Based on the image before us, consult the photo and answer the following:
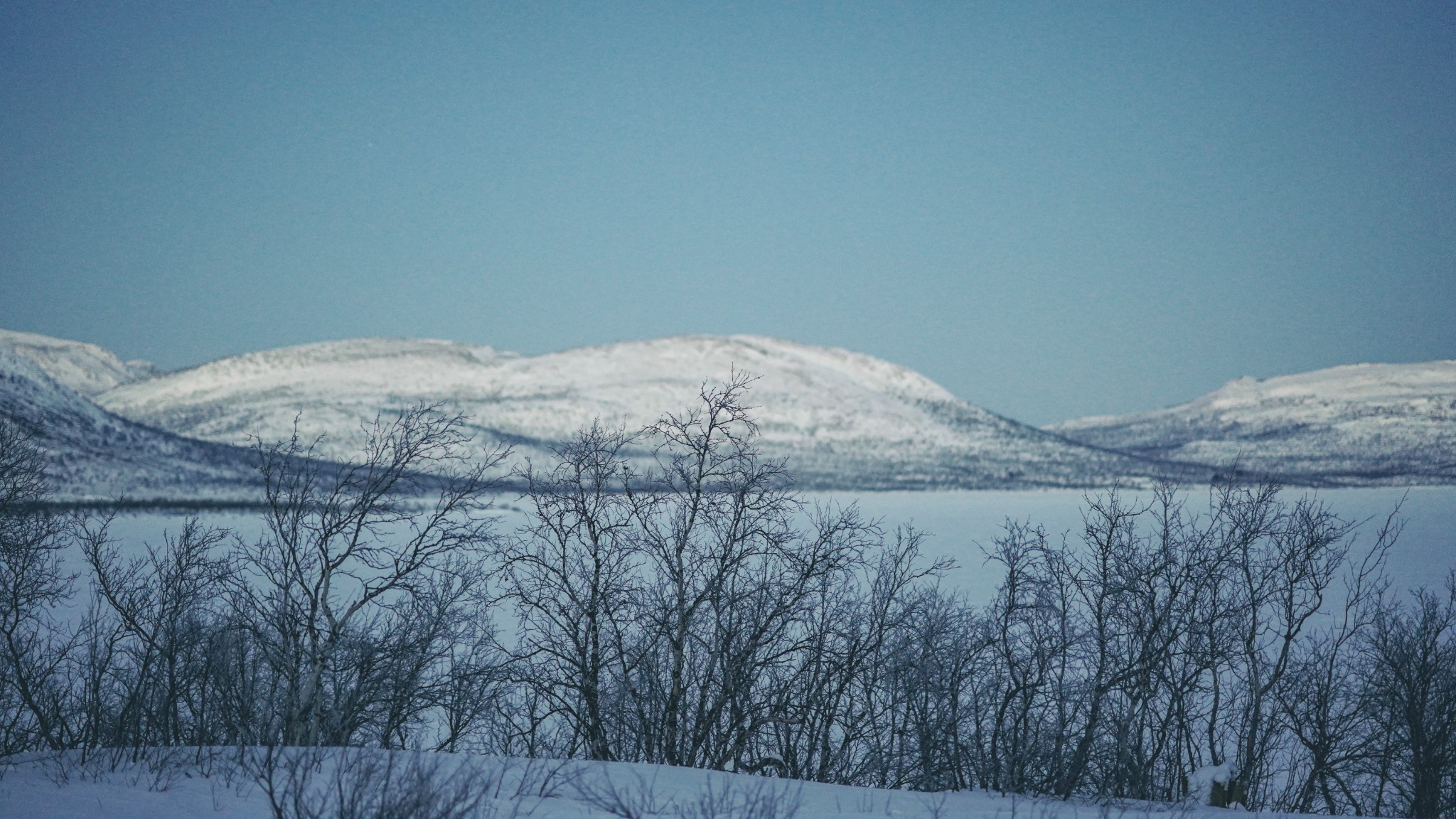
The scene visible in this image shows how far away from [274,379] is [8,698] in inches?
6945

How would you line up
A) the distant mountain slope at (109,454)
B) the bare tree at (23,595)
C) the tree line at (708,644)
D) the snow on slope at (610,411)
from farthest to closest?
1. the snow on slope at (610,411)
2. the distant mountain slope at (109,454)
3. the bare tree at (23,595)
4. the tree line at (708,644)

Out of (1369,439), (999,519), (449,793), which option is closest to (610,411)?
(999,519)

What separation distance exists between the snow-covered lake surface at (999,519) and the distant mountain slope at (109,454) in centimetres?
1267

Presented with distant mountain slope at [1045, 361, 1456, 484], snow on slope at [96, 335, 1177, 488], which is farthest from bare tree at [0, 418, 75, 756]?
distant mountain slope at [1045, 361, 1456, 484]

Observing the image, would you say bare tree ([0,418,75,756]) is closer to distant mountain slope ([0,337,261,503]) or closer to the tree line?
the tree line

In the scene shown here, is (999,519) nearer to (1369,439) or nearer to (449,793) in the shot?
(449,793)

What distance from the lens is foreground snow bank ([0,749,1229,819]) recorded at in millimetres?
7422

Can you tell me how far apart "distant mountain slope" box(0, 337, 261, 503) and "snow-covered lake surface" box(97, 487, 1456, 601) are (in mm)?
12667

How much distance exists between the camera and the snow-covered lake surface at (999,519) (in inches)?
1933

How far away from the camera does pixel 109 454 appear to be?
274 ft

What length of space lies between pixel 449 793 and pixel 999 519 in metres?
73.5

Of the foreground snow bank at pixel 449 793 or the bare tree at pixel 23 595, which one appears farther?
the bare tree at pixel 23 595

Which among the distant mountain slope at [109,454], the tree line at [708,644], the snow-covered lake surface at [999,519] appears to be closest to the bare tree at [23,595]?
the tree line at [708,644]

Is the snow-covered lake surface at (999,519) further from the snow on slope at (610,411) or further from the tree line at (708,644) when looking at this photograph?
the snow on slope at (610,411)
